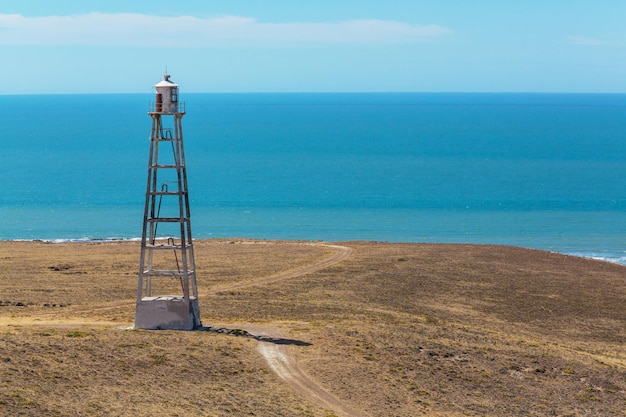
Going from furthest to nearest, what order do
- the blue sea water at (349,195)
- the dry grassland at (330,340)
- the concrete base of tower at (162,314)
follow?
1. the blue sea water at (349,195)
2. the concrete base of tower at (162,314)
3. the dry grassland at (330,340)

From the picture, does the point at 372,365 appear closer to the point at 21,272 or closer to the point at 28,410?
the point at 28,410

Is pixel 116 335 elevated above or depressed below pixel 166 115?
below

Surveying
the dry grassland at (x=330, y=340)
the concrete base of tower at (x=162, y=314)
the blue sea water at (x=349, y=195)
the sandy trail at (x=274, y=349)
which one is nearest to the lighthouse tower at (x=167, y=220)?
the concrete base of tower at (x=162, y=314)

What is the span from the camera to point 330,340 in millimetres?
39312

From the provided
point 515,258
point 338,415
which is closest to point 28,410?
point 338,415

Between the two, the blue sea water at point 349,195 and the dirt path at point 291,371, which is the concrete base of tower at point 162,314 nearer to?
the dirt path at point 291,371

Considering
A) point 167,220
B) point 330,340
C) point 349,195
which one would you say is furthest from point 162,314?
point 349,195

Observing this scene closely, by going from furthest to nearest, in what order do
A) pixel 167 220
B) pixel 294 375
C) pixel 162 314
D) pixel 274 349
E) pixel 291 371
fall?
pixel 162 314 < pixel 167 220 < pixel 274 349 < pixel 291 371 < pixel 294 375

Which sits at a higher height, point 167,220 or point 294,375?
point 167,220

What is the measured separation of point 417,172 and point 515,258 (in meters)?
86.1

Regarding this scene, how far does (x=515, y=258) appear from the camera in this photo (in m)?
67.9

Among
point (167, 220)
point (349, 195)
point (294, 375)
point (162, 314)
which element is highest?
point (167, 220)

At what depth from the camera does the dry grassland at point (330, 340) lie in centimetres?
3184

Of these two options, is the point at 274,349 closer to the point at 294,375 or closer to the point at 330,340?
the point at 330,340
